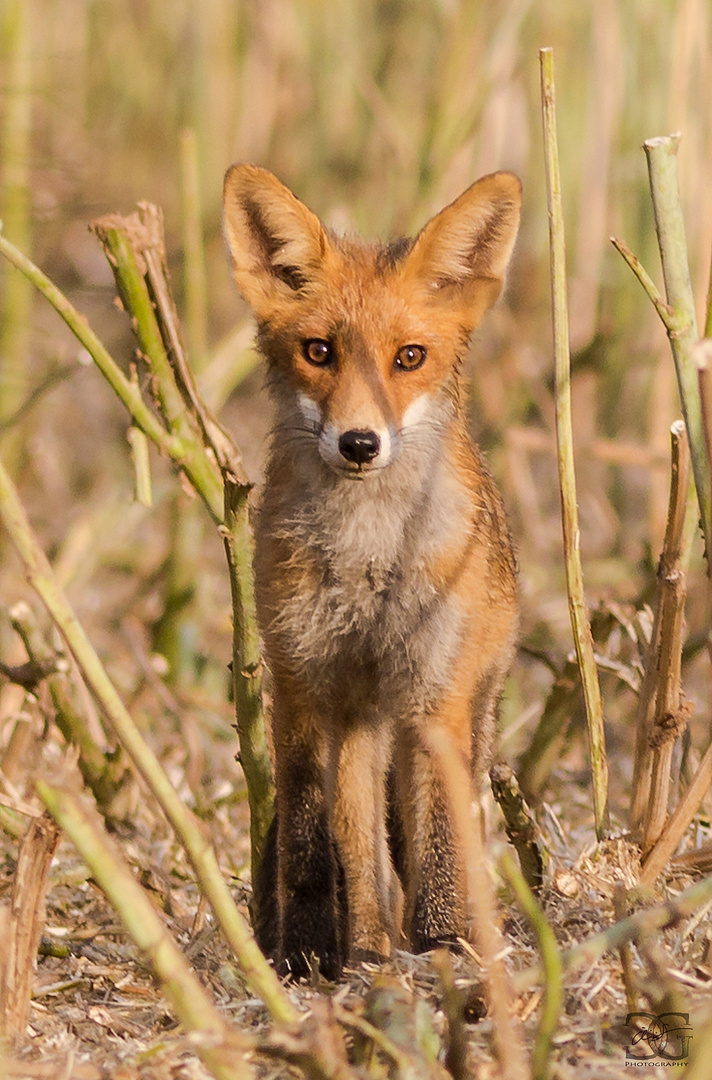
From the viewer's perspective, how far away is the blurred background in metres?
5.87

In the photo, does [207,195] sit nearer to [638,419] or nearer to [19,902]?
[638,419]

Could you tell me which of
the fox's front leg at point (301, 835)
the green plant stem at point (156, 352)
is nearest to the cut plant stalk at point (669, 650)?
the fox's front leg at point (301, 835)

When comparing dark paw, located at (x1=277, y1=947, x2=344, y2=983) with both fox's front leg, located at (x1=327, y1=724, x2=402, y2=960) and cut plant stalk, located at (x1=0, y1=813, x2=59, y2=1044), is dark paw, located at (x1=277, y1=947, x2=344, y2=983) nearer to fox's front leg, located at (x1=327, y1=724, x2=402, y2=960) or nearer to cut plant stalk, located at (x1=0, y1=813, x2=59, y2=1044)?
fox's front leg, located at (x1=327, y1=724, x2=402, y2=960)

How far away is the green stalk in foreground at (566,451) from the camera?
289 centimetres

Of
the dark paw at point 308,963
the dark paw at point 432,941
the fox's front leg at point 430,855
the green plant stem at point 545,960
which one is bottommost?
the dark paw at point 308,963

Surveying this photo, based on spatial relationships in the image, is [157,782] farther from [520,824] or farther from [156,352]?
[156,352]

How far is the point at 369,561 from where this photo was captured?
3.31 metres

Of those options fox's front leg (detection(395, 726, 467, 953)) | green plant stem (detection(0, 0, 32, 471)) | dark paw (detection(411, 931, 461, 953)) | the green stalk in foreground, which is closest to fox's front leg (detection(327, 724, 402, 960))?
fox's front leg (detection(395, 726, 467, 953))

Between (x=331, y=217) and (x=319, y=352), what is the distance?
3493 mm

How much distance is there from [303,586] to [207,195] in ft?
24.3

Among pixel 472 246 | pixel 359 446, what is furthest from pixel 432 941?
pixel 472 246

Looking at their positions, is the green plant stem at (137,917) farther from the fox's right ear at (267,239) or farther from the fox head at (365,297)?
the fox's right ear at (267,239)

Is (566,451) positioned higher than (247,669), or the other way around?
(566,451)

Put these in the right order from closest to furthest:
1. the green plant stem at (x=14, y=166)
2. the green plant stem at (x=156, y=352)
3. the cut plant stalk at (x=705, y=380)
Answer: the cut plant stalk at (x=705, y=380)
the green plant stem at (x=156, y=352)
the green plant stem at (x=14, y=166)
